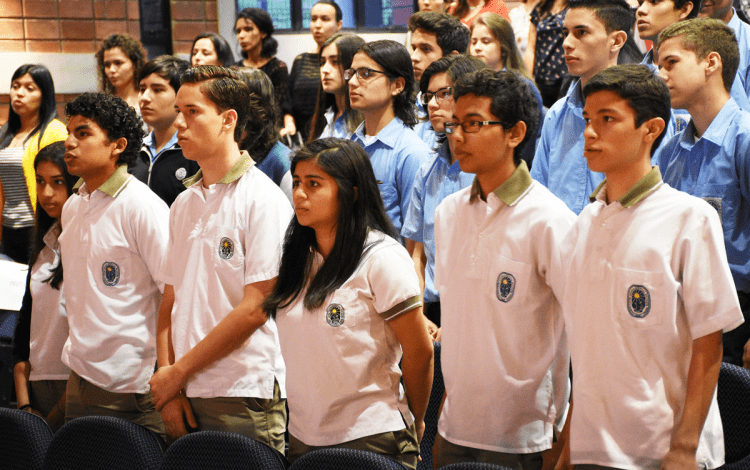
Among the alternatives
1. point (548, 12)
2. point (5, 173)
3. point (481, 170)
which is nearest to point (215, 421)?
point (481, 170)

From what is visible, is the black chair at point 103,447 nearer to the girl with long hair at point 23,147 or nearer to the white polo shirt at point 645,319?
the white polo shirt at point 645,319

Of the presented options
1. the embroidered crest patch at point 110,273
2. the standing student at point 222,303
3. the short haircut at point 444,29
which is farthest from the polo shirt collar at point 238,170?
the short haircut at point 444,29

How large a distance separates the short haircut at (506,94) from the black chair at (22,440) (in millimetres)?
1406

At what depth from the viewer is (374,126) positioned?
3.18 m

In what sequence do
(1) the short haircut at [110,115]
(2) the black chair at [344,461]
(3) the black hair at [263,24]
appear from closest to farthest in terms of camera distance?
(2) the black chair at [344,461] < (1) the short haircut at [110,115] < (3) the black hair at [263,24]

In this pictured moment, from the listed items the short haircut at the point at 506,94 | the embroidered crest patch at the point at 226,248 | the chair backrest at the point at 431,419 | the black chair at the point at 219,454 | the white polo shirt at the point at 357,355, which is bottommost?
the chair backrest at the point at 431,419

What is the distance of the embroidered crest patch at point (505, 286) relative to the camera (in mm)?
1811

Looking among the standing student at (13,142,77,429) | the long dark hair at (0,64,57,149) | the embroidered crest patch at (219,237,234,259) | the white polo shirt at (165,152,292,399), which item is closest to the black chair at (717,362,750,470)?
the white polo shirt at (165,152,292,399)

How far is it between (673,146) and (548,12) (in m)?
2.13

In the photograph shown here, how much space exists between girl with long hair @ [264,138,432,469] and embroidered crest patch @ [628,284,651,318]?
1.61 ft

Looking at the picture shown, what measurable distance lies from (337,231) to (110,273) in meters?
0.85

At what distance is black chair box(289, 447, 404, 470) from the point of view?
5.32 feet

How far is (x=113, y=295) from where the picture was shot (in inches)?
92.6

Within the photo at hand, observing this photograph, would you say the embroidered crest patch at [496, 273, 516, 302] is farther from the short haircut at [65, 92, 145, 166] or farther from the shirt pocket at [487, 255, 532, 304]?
the short haircut at [65, 92, 145, 166]
